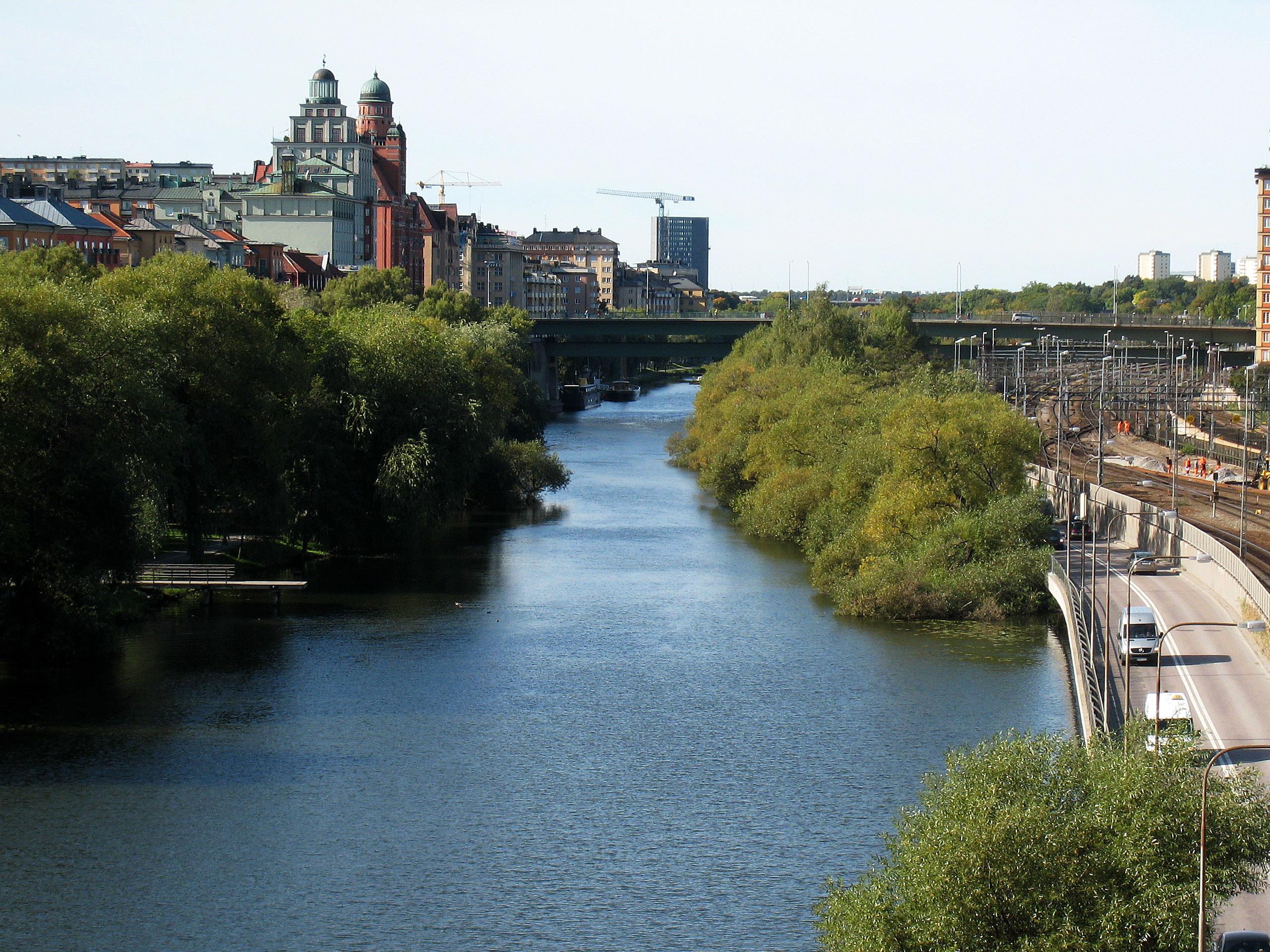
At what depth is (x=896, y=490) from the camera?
43.6 m

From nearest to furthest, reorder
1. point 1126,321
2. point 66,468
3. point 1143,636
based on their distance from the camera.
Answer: point 1143,636 → point 66,468 → point 1126,321

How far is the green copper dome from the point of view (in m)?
164

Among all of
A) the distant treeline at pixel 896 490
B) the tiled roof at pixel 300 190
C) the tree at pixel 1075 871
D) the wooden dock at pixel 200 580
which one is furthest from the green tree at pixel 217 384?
the tiled roof at pixel 300 190

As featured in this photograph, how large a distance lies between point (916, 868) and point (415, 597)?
88.7 feet

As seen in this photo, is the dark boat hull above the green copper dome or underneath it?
underneath

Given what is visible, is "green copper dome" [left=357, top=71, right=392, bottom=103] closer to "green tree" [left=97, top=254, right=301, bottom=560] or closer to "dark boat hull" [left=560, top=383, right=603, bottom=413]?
"dark boat hull" [left=560, top=383, right=603, bottom=413]

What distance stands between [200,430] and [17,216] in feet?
147

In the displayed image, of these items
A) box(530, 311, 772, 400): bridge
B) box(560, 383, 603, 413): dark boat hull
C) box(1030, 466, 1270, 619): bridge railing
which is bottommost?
box(1030, 466, 1270, 619): bridge railing

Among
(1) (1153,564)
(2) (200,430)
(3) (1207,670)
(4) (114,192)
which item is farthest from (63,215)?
(3) (1207,670)

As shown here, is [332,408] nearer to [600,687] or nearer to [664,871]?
[600,687]

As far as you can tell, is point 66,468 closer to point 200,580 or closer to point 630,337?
point 200,580

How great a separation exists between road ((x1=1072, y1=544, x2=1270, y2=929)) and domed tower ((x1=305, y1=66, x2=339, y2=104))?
13357 cm

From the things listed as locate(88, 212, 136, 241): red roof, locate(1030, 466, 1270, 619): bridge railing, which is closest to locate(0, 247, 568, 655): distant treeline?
locate(1030, 466, 1270, 619): bridge railing

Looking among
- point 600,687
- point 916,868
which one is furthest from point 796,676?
point 916,868
